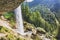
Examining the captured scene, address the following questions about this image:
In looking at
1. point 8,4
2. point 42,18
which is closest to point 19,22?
point 42,18

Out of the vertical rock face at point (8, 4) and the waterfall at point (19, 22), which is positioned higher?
the vertical rock face at point (8, 4)

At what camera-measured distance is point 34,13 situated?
233 cm

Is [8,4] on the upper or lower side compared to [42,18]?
upper

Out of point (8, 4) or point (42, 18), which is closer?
point (8, 4)

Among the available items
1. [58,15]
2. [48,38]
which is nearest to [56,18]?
[58,15]

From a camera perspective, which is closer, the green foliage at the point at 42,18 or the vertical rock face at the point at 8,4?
the vertical rock face at the point at 8,4

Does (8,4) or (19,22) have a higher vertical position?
(8,4)

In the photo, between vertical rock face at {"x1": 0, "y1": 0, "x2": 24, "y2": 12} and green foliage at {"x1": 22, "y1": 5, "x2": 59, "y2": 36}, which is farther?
green foliage at {"x1": 22, "y1": 5, "x2": 59, "y2": 36}

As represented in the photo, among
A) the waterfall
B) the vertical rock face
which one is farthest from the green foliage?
→ the vertical rock face

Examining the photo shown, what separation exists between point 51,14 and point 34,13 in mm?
228

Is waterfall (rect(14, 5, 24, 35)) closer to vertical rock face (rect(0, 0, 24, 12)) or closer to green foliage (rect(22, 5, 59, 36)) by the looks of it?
green foliage (rect(22, 5, 59, 36))

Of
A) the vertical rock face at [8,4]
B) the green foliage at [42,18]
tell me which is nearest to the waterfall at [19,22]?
the green foliage at [42,18]

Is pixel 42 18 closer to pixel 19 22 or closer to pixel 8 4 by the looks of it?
pixel 19 22

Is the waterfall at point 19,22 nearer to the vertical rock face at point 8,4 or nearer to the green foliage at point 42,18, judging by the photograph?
the green foliage at point 42,18
